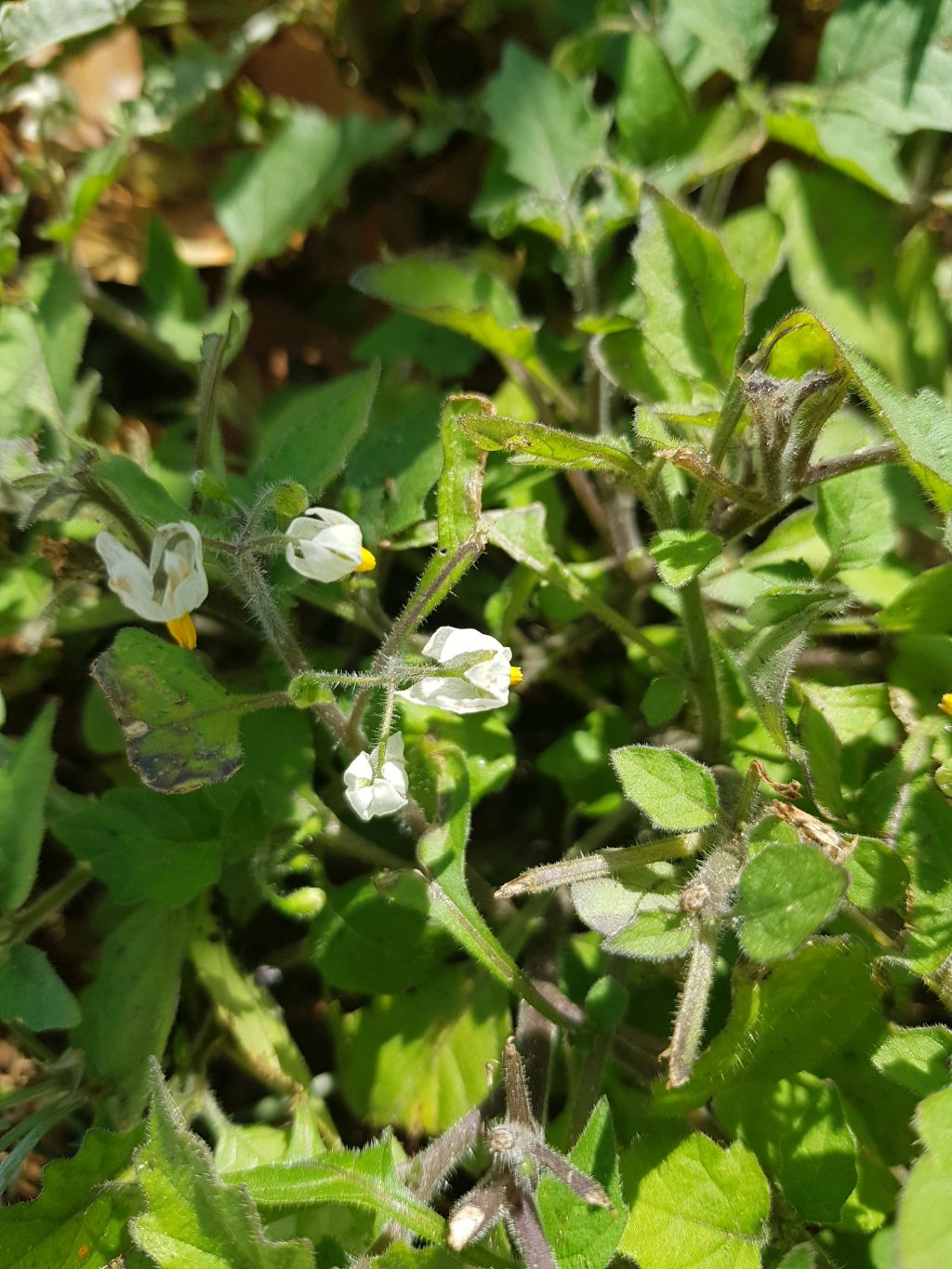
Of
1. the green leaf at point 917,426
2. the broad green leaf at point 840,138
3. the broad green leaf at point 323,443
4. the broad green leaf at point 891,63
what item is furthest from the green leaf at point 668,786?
the broad green leaf at point 891,63

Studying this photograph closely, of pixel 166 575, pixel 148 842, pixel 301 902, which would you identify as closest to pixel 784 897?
pixel 301 902

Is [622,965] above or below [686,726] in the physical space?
below

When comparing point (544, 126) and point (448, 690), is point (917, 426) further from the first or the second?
point (544, 126)

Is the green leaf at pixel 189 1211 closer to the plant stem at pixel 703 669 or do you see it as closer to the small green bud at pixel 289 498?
the small green bud at pixel 289 498

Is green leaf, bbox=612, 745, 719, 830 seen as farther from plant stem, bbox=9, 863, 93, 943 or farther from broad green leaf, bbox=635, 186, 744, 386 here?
plant stem, bbox=9, 863, 93, 943

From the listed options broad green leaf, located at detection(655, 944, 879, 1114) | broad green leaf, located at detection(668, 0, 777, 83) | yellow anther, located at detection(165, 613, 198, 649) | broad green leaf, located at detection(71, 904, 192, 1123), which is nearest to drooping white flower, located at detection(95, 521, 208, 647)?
yellow anther, located at detection(165, 613, 198, 649)

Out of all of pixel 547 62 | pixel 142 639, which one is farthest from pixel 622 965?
pixel 547 62

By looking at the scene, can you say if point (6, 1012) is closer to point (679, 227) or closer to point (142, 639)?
point (142, 639)
